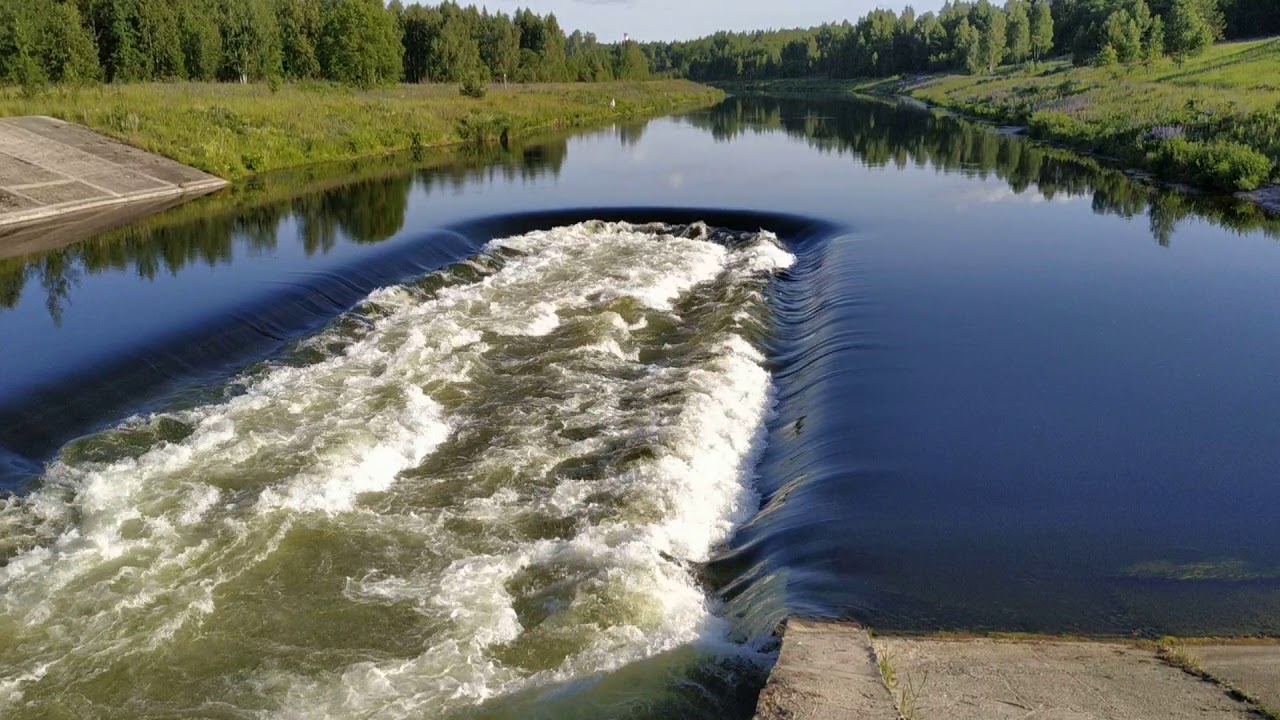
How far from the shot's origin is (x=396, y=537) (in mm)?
7645

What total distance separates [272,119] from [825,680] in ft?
102

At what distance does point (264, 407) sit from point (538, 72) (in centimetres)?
7076

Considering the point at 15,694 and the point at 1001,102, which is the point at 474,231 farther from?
the point at 1001,102

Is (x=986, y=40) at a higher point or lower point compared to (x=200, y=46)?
higher

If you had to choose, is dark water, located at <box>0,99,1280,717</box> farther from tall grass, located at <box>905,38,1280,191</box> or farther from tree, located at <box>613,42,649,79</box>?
tree, located at <box>613,42,649,79</box>

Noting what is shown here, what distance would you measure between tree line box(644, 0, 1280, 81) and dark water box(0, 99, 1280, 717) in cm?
4030

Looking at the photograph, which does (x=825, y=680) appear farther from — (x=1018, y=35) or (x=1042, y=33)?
(x=1018, y=35)

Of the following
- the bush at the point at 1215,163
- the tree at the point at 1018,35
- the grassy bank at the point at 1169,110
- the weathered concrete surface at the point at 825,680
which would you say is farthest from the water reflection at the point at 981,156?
the tree at the point at 1018,35

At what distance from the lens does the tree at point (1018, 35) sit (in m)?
79.5

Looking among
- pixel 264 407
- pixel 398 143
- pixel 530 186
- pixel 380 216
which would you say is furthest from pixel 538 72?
pixel 264 407

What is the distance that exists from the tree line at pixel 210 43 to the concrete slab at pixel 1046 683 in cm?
3532

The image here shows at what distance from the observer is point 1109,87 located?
4541 cm

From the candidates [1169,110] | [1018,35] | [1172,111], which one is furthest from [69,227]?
[1018,35]

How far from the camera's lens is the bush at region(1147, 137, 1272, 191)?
78.0 ft
